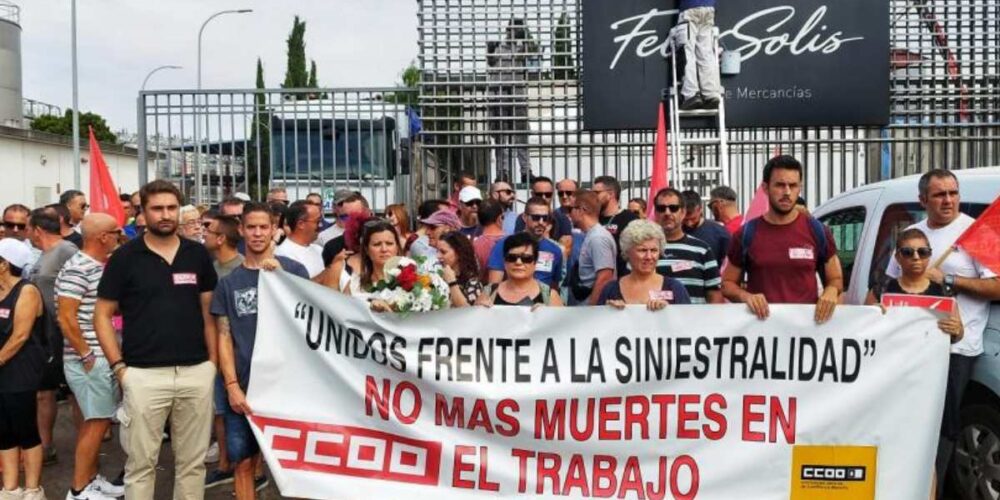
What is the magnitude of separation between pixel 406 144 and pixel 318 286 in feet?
24.1

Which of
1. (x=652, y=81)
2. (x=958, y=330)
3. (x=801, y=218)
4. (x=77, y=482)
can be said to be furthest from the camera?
(x=652, y=81)

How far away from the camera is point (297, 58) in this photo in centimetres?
5153

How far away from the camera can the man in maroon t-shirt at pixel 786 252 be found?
4.84m

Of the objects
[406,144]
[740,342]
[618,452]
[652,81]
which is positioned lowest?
[618,452]

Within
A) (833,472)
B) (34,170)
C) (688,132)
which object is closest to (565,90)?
(688,132)

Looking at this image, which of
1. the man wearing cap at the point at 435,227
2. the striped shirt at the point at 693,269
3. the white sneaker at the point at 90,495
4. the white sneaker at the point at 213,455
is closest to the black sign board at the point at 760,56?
the man wearing cap at the point at 435,227

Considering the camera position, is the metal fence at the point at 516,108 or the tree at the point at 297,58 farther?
the tree at the point at 297,58

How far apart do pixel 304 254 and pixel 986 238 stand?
410 centimetres

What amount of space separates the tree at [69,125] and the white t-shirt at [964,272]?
1866 inches

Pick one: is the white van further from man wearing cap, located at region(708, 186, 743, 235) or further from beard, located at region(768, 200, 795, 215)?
man wearing cap, located at region(708, 186, 743, 235)

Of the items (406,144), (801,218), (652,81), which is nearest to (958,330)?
(801,218)

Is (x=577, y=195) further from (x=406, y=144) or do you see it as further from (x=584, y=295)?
(x=406, y=144)

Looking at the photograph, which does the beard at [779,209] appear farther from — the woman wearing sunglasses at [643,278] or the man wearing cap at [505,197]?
the man wearing cap at [505,197]

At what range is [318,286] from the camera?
5039mm
